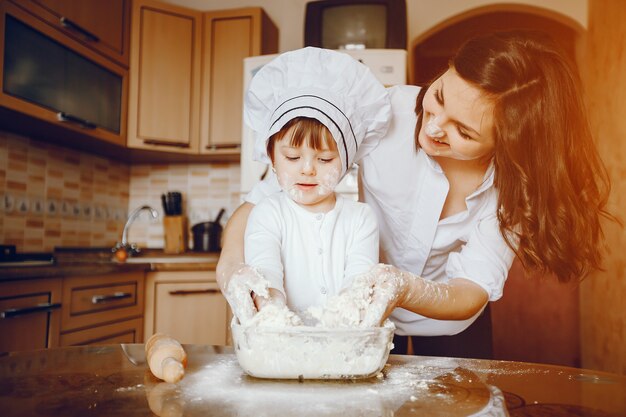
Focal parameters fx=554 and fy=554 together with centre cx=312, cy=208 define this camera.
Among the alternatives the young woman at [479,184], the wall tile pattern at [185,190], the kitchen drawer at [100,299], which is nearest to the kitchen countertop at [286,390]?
the young woman at [479,184]

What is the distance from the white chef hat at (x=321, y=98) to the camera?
3.10 ft

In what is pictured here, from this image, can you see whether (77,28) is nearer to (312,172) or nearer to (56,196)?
(56,196)

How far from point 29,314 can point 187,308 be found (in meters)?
0.83

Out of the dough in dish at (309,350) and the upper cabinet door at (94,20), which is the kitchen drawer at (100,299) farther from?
the dough in dish at (309,350)

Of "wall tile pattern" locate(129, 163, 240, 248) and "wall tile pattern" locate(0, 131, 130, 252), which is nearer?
"wall tile pattern" locate(0, 131, 130, 252)

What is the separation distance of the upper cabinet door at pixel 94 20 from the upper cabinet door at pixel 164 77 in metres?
0.08

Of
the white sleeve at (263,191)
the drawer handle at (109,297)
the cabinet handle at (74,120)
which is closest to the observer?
the white sleeve at (263,191)

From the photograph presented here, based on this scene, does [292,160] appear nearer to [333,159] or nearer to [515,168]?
[333,159]

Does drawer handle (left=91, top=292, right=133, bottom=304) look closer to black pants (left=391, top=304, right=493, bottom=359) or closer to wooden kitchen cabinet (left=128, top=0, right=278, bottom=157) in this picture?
wooden kitchen cabinet (left=128, top=0, right=278, bottom=157)

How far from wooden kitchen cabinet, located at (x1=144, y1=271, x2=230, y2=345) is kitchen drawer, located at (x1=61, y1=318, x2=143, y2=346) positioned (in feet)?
0.23

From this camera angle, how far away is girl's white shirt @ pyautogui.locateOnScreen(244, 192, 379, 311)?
1.00 m

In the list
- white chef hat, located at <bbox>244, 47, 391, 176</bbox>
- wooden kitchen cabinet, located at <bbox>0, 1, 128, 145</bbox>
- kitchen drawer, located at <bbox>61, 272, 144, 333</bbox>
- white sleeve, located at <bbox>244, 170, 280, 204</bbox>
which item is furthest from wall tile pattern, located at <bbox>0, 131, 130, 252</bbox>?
white chef hat, located at <bbox>244, 47, 391, 176</bbox>

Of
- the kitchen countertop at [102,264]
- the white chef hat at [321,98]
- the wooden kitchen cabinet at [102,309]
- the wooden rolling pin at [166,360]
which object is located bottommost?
the wooden kitchen cabinet at [102,309]

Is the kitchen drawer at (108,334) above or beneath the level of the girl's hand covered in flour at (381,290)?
beneath
